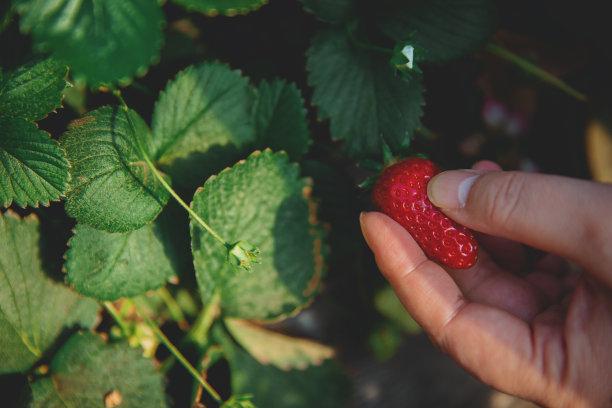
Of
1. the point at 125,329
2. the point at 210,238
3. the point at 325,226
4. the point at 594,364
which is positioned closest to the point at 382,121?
the point at 325,226

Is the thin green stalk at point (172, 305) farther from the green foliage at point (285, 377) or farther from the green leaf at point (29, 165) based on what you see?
the green leaf at point (29, 165)

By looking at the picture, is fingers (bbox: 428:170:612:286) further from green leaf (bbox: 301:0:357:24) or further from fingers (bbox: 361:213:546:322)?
green leaf (bbox: 301:0:357:24)

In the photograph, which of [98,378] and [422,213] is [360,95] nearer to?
[422,213]

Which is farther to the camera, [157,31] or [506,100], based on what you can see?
[506,100]

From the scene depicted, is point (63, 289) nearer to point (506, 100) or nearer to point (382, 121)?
point (382, 121)

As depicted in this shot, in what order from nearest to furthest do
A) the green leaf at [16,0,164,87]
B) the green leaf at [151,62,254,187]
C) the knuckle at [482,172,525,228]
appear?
the green leaf at [16,0,164,87] < the knuckle at [482,172,525,228] < the green leaf at [151,62,254,187]

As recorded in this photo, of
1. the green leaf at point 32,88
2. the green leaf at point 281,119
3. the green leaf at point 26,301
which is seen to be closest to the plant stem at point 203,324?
the green leaf at point 26,301

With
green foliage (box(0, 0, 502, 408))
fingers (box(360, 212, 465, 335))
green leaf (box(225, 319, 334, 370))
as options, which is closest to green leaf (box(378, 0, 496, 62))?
green foliage (box(0, 0, 502, 408))
